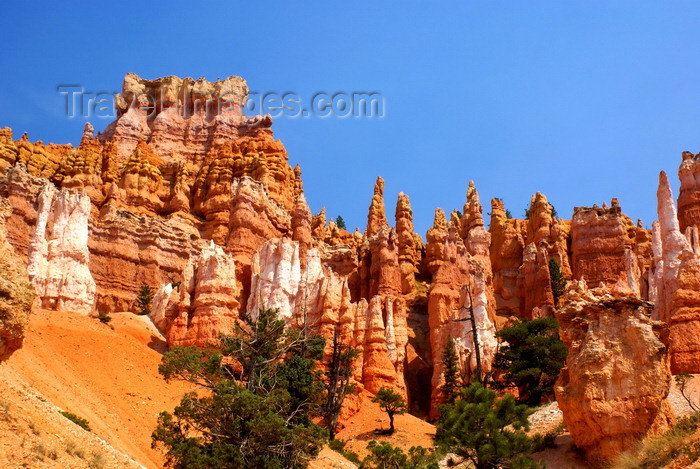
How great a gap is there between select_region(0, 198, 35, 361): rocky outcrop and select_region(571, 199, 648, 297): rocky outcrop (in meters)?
52.1

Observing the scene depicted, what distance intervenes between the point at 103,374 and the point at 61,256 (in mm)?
11041

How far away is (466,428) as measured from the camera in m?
21.8

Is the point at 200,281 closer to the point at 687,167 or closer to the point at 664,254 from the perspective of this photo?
the point at 664,254

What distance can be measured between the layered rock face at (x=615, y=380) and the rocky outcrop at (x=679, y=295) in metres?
9.69

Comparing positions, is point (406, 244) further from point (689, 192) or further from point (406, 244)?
point (689, 192)

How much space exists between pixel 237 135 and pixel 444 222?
87.5 feet

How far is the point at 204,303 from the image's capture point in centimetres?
4034

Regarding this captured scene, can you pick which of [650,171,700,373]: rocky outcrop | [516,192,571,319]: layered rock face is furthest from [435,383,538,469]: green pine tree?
[516,192,571,319]: layered rock face

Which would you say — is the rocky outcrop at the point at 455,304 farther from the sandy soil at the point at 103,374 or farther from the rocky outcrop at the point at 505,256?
the sandy soil at the point at 103,374

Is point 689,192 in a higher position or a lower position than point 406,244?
higher

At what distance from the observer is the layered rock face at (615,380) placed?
20797 mm

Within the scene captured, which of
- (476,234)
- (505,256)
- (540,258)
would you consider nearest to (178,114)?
(476,234)

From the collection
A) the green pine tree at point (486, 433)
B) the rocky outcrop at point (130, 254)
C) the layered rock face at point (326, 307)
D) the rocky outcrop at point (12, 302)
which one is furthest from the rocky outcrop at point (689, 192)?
the rocky outcrop at point (12, 302)

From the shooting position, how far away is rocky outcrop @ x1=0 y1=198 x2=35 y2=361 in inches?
521
